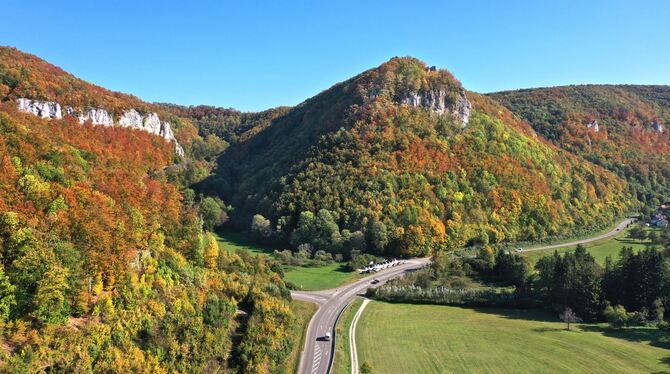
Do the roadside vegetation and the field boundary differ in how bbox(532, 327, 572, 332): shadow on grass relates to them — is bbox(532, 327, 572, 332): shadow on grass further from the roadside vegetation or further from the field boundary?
the field boundary

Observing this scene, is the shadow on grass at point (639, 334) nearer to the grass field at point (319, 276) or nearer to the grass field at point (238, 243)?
the grass field at point (319, 276)

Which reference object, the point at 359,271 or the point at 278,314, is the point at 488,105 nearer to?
the point at 359,271

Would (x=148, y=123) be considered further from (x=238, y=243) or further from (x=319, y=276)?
(x=319, y=276)

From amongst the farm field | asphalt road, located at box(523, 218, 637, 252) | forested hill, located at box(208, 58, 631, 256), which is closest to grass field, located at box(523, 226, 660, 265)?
the farm field

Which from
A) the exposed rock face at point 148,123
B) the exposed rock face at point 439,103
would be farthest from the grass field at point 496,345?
the exposed rock face at point 148,123

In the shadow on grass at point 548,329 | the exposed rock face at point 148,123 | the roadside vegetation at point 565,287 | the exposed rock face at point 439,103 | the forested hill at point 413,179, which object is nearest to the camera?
the shadow on grass at point 548,329

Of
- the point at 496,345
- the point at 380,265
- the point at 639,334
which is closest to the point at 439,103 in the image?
the point at 380,265
